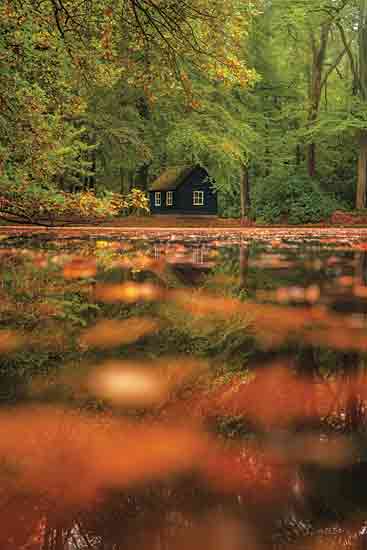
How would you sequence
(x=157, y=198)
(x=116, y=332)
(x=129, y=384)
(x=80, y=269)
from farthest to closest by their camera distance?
(x=157, y=198)
(x=80, y=269)
(x=116, y=332)
(x=129, y=384)

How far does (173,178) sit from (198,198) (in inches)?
112

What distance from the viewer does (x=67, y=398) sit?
2320mm

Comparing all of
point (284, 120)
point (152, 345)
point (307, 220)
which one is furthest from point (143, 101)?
point (152, 345)

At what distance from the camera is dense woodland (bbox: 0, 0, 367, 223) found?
795 centimetres

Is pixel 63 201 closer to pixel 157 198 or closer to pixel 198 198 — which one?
pixel 198 198

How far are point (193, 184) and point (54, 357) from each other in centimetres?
4228

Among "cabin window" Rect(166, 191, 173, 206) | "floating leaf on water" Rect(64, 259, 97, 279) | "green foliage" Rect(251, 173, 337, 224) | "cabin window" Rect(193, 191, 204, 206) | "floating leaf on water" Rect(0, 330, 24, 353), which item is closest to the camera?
"floating leaf on water" Rect(0, 330, 24, 353)

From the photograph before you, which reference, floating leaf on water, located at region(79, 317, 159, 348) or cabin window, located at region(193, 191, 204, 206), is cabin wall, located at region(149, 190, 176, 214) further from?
floating leaf on water, located at region(79, 317, 159, 348)

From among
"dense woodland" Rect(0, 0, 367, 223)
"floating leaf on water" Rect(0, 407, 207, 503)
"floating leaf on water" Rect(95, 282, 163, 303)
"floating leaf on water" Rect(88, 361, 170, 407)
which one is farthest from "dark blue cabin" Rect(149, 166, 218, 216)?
"floating leaf on water" Rect(0, 407, 207, 503)

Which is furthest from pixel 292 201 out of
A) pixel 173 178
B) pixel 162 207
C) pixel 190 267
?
pixel 190 267

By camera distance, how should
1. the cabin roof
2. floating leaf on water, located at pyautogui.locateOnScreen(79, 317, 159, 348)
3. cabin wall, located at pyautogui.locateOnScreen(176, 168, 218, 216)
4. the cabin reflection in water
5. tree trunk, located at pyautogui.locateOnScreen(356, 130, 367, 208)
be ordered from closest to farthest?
floating leaf on water, located at pyautogui.locateOnScreen(79, 317, 159, 348), the cabin reflection in water, tree trunk, located at pyautogui.locateOnScreen(356, 130, 367, 208), the cabin roof, cabin wall, located at pyautogui.locateOnScreen(176, 168, 218, 216)

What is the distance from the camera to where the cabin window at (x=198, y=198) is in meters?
44.7

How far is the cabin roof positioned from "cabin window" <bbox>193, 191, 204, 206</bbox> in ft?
6.02

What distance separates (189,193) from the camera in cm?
4441
